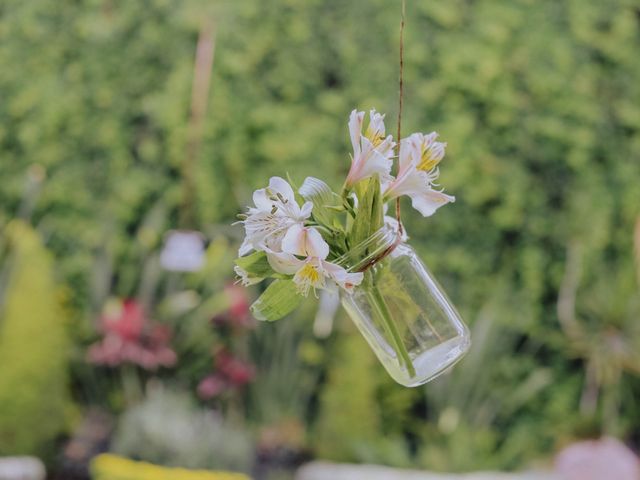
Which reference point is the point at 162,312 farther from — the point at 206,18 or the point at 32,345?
the point at 206,18

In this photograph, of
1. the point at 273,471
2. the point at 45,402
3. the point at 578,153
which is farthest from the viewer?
the point at 578,153

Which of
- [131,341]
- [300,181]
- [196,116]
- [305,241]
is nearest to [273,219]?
[305,241]

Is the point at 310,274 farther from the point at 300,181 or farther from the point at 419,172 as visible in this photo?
the point at 300,181

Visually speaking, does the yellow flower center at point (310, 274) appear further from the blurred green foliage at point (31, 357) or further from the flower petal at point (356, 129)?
the blurred green foliage at point (31, 357)

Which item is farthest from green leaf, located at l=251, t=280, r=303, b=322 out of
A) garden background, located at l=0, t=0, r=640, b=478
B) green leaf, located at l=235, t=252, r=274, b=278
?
garden background, located at l=0, t=0, r=640, b=478

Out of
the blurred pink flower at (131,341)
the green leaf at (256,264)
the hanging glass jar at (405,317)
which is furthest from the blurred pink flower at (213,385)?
the green leaf at (256,264)

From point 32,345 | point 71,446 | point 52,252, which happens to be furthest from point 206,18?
point 71,446

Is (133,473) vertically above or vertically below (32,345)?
below
